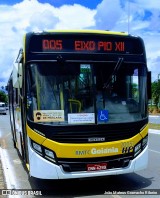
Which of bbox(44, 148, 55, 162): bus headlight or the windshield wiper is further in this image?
the windshield wiper

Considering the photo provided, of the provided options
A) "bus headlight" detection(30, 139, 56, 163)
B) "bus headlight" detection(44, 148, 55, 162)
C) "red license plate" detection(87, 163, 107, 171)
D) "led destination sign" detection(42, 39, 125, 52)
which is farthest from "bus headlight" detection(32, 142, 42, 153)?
"led destination sign" detection(42, 39, 125, 52)

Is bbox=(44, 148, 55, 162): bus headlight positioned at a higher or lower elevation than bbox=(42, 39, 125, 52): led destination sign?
lower

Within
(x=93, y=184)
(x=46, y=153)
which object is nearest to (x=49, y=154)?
(x=46, y=153)

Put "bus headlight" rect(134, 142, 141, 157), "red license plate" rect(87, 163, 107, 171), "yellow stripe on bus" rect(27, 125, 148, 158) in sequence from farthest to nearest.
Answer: "bus headlight" rect(134, 142, 141, 157), "red license plate" rect(87, 163, 107, 171), "yellow stripe on bus" rect(27, 125, 148, 158)

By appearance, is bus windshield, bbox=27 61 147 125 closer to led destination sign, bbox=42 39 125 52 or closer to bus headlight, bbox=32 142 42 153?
led destination sign, bbox=42 39 125 52

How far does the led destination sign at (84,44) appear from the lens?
7.89m

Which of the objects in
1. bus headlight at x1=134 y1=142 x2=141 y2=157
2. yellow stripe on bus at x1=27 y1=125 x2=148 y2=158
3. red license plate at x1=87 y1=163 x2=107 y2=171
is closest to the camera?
yellow stripe on bus at x1=27 y1=125 x2=148 y2=158

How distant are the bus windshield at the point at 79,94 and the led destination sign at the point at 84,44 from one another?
1.03 ft

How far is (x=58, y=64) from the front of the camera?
25.6ft

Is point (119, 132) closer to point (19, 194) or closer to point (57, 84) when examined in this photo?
point (57, 84)

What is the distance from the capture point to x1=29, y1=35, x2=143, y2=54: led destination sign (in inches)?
311

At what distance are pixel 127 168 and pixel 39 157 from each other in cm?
179

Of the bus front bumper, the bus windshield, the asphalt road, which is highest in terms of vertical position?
the bus windshield

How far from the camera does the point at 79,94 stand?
7770mm
